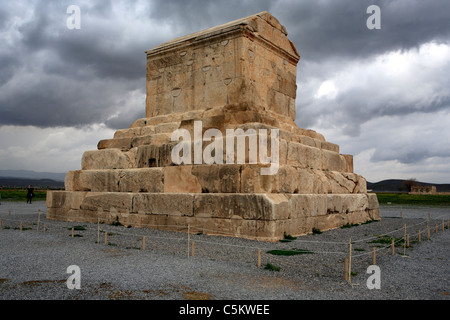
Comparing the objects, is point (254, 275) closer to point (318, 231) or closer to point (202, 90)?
point (318, 231)

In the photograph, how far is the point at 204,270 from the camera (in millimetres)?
6320

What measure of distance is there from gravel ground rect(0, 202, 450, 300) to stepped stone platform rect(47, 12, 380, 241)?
920 mm

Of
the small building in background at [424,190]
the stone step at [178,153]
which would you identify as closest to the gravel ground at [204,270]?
the stone step at [178,153]

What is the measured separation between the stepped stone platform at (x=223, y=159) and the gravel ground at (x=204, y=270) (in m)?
0.92

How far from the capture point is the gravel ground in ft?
16.6

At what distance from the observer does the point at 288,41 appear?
1377 centimetres

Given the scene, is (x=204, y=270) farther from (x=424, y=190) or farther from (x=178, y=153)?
(x=424, y=190)

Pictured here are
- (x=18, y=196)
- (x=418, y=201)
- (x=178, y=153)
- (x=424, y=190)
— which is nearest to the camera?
(x=178, y=153)

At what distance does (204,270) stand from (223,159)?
174 inches

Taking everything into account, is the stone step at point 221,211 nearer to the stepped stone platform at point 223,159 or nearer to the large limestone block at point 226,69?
the stepped stone platform at point 223,159

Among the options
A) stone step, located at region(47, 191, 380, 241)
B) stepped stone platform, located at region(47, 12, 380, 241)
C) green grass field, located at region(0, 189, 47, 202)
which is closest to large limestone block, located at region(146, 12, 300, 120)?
stepped stone platform, located at region(47, 12, 380, 241)

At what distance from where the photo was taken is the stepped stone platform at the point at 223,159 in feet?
32.0

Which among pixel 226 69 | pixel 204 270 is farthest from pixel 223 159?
pixel 204 270
